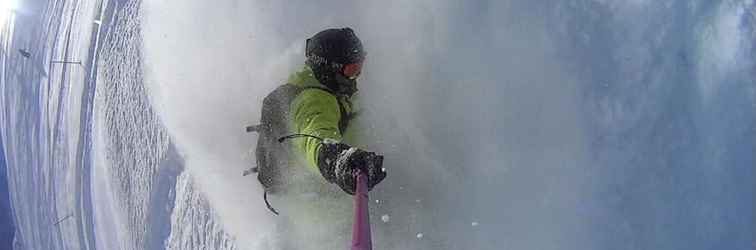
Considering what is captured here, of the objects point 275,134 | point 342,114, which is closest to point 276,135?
point 275,134

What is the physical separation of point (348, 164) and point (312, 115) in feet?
0.59

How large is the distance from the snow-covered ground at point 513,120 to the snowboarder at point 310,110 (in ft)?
0.32

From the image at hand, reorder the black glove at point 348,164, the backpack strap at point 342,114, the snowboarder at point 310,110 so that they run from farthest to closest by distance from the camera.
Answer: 1. the backpack strap at point 342,114
2. the snowboarder at point 310,110
3. the black glove at point 348,164

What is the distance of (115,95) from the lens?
6.62 ft

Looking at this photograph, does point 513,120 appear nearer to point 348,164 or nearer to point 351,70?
point 351,70

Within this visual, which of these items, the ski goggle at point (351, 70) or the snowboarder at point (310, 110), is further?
the ski goggle at point (351, 70)

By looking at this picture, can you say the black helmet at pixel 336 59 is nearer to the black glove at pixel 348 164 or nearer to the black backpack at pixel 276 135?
the black backpack at pixel 276 135

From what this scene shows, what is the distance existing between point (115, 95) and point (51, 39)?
0.64 metres

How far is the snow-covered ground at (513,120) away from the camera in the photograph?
1201mm

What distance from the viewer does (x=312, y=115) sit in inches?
43.4

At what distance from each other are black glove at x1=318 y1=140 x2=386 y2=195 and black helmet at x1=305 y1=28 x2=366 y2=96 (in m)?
0.24

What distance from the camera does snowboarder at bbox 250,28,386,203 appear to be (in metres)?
1.09

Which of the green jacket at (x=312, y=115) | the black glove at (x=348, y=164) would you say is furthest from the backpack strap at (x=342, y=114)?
the black glove at (x=348, y=164)

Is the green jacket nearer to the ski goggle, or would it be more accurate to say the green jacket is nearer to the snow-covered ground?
the ski goggle
